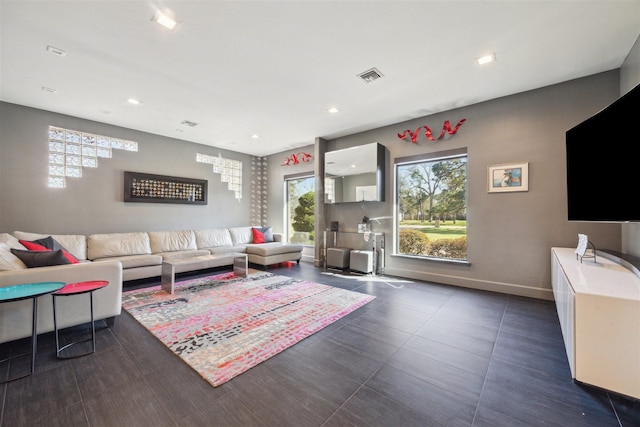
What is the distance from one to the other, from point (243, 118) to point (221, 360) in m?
3.97

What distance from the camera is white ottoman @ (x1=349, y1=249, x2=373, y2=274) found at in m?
4.95

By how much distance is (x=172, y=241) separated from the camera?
521 centimetres

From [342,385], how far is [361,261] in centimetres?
334

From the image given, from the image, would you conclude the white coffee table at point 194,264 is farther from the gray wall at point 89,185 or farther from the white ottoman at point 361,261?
the white ottoman at point 361,261

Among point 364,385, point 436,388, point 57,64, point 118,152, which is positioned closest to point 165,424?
point 364,385

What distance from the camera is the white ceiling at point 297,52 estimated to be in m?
2.21

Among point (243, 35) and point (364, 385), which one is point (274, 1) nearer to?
point (243, 35)

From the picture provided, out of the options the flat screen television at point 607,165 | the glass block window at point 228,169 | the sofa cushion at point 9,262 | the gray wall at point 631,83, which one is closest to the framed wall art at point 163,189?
the glass block window at point 228,169

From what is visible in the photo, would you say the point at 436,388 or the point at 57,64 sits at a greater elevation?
the point at 57,64

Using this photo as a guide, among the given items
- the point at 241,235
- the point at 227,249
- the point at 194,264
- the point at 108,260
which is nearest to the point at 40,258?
the point at 108,260

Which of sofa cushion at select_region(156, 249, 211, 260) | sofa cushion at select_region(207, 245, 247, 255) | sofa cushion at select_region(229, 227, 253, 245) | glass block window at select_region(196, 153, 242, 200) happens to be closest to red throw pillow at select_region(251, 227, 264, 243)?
sofa cushion at select_region(229, 227, 253, 245)

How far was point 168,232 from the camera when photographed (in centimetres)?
525

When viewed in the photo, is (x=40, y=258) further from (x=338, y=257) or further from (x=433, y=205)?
(x=433, y=205)

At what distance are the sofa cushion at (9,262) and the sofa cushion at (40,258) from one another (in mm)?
30
